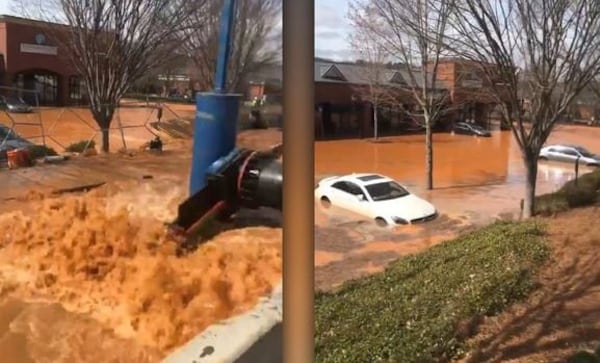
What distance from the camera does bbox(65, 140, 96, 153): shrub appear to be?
128 centimetres

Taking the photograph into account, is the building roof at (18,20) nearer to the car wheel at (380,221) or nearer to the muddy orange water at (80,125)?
the muddy orange water at (80,125)

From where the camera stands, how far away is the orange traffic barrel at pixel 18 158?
4.00 feet

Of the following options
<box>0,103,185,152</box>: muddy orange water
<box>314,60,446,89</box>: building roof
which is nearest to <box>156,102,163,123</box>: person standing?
<box>0,103,185,152</box>: muddy orange water

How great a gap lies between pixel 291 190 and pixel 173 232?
2.54ft

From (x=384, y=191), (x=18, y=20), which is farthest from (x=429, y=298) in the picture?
(x=18, y=20)

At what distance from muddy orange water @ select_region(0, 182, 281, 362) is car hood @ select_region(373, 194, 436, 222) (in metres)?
1.98

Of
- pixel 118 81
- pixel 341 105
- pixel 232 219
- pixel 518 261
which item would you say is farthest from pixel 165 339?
pixel 518 261

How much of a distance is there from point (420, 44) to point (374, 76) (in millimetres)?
686

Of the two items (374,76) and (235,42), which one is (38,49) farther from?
(374,76)

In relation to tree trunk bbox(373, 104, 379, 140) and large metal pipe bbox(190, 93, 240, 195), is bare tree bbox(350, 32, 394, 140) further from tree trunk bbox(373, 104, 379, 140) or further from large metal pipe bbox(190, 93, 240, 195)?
large metal pipe bbox(190, 93, 240, 195)

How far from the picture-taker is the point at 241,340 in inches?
50.9

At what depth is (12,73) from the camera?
1.14 meters

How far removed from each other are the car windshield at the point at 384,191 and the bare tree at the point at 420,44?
51 cm

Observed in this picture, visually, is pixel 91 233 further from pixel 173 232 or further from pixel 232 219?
pixel 232 219
